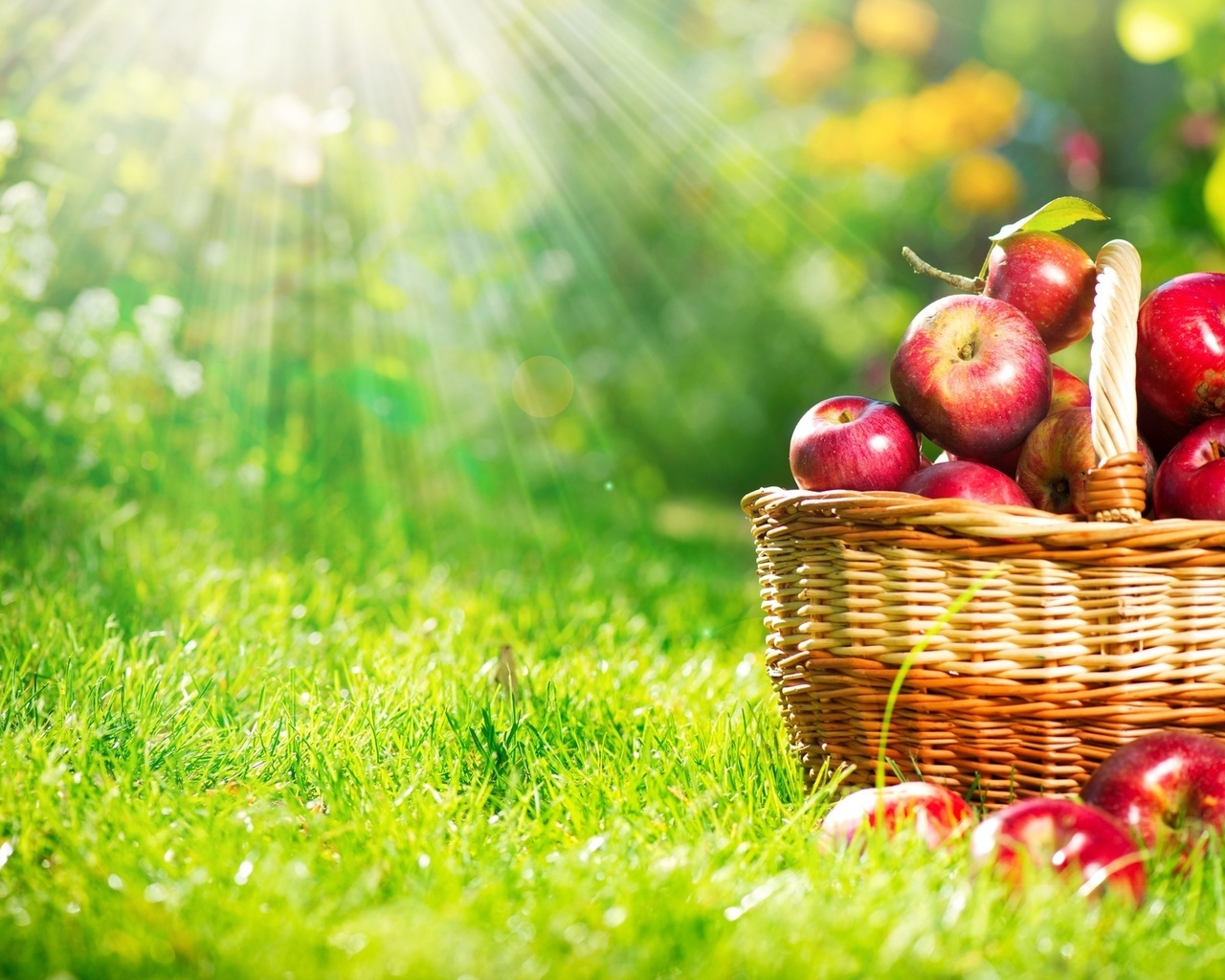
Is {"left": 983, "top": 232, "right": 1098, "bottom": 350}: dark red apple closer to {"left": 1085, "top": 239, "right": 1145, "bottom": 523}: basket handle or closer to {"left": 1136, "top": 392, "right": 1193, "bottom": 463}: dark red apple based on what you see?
{"left": 1136, "top": 392, "right": 1193, "bottom": 463}: dark red apple

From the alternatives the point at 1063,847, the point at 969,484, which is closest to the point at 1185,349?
the point at 969,484

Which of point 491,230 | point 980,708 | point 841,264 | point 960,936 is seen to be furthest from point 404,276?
point 960,936

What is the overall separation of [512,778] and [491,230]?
3.21 metres

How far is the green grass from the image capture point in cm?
115

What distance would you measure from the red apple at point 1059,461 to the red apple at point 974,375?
0.14ft

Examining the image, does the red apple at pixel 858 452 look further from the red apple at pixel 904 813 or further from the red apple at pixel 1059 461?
the red apple at pixel 904 813

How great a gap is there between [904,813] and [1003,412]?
623 mm

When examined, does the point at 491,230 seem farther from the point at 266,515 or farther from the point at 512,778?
the point at 512,778

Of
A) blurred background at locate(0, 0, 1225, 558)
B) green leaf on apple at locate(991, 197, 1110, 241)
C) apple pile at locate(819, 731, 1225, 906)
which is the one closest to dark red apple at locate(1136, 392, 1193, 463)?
green leaf on apple at locate(991, 197, 1110, 241)

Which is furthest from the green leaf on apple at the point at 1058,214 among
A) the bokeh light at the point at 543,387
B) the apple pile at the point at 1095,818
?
the bokeh light at the point at 543,387

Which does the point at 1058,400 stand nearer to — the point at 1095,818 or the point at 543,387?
the point at 1095,818

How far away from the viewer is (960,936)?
1168 millimetres

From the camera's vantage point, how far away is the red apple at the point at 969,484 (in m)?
1.63

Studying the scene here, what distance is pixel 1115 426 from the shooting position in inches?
59.5
